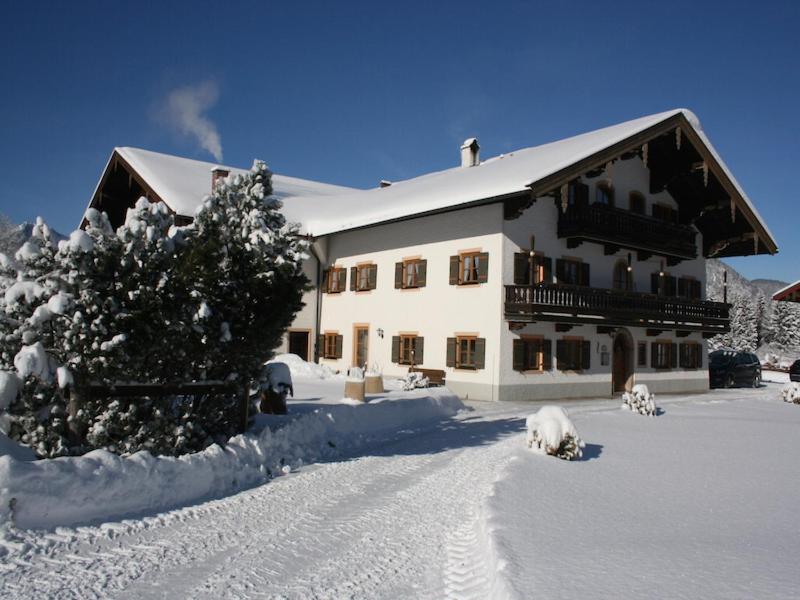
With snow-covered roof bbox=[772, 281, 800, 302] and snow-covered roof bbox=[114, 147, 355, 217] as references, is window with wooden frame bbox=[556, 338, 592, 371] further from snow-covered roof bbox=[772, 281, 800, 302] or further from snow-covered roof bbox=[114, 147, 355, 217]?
snow-covered roof bbox=[114, 147, 355, 217]

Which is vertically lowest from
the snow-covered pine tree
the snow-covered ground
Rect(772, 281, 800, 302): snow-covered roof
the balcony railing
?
the snow-covered ground

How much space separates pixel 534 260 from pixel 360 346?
8.46 m

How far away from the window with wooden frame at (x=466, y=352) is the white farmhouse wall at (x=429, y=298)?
174mm

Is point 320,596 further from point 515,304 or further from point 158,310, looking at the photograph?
point 515,304

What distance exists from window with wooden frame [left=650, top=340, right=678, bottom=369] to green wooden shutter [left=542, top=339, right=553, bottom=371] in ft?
24.1

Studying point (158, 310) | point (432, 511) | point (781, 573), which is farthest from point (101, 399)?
point (781, 573)

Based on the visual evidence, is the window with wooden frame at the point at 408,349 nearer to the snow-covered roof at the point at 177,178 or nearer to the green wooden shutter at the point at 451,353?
the green wooden shutter at the point at 451,353

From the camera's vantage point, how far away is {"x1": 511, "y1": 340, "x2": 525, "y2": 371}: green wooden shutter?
818 inches

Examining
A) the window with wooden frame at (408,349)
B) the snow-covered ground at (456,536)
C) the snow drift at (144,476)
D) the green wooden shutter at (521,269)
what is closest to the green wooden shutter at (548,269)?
the green wooden shutter at (521,269)

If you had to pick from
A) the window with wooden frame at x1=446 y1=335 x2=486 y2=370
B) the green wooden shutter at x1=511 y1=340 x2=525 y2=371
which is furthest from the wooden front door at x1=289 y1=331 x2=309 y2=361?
the green wooden shutter at x1=511 y1=340 x2=525 y2=371

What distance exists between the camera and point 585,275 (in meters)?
23.5

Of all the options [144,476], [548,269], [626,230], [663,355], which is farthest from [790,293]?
[144,476]

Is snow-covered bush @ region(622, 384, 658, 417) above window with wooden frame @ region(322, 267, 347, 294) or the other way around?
the other way around

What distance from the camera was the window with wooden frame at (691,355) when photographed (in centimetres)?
2866
